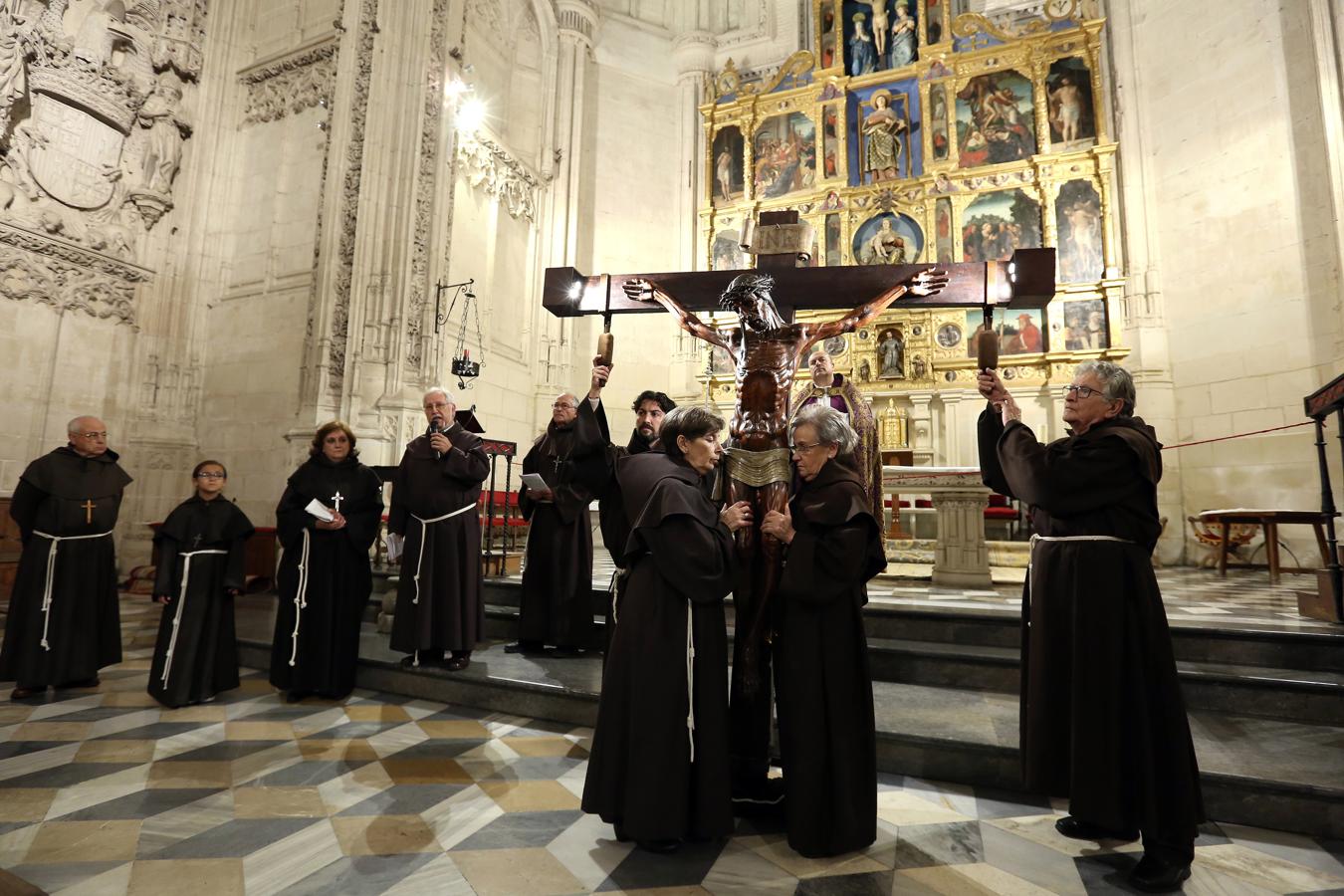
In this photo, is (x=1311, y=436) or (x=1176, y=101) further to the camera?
(x=1176, y=101)

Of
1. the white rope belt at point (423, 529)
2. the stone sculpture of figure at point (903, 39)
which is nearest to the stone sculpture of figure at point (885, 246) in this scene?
the stone sculpture of figure at point (903, 39)

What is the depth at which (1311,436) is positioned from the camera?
8328mm

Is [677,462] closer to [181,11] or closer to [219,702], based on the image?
[219,702]

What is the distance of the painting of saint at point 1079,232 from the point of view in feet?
35.0

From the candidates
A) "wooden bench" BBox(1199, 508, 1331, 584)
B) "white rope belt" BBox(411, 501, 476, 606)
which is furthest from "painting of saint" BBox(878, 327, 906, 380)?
"white rope belt" BBox(411, 501, 476, 606)

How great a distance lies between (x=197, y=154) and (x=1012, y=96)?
12.3m

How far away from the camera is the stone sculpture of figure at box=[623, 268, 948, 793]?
2.55 meters

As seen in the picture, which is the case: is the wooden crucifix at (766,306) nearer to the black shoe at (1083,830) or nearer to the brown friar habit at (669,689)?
the brown friar habit at (669,689)

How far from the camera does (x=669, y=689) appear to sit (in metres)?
2.37

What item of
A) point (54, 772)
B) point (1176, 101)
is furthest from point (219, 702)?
point (1176, 101)

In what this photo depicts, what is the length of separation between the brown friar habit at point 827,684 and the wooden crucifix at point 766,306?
0.50 ft

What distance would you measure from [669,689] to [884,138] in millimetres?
12204

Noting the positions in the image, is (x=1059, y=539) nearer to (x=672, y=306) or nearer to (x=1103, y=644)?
(x=1103, y=644)

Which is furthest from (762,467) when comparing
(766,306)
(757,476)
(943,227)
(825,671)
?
(943,227)
